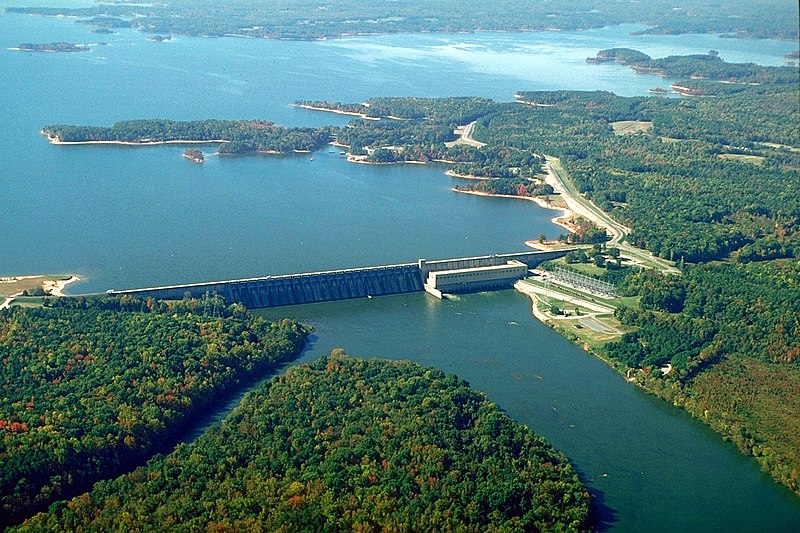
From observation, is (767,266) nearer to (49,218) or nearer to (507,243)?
(507,243)

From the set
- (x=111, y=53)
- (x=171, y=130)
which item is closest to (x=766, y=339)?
(x=171, y=130)

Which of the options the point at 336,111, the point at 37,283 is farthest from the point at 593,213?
the point at 336,111

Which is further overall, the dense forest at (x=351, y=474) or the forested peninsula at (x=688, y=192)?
the forested peninsula at (x=688, y=192)

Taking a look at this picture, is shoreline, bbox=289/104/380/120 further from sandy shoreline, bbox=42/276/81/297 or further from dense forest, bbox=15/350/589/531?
dense forest, bbox=15/350/589/531

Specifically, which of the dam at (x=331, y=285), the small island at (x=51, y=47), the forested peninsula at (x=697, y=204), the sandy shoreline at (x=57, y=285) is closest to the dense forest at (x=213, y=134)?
the forested peninsula at (x=697, y=204)

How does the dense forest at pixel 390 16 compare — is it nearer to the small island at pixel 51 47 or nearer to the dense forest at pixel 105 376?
the small island at pixel 51 47

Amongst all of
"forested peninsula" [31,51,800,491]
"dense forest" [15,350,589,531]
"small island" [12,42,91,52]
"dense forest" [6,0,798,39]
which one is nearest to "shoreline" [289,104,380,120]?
"forested peninsula" [31,51,800,491]

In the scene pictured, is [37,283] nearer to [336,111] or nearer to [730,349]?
[730,349]
